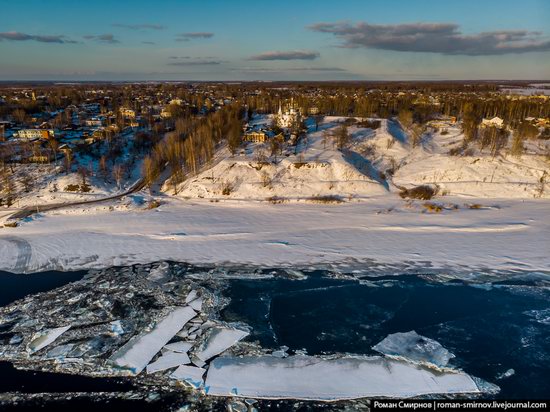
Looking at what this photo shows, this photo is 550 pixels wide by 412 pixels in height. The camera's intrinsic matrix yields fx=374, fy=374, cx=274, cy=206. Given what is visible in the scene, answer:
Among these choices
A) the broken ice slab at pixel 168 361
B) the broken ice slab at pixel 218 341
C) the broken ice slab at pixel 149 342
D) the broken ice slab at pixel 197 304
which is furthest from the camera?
the broken ice slab at pixel 197 304

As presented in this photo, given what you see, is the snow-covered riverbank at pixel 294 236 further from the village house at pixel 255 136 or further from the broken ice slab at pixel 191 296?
the village house at pixel 255 136

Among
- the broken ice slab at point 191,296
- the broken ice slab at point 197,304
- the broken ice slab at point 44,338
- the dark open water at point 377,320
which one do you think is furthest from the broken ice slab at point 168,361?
the broken ice slab at point 44,338

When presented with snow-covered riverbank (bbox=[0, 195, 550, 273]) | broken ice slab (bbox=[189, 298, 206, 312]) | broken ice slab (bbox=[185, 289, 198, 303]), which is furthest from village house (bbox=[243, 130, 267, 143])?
broken ice slab (bbox=[189, 298, 206, 312])

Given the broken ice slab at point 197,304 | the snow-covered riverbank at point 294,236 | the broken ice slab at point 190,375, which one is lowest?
the broken ice slab at point 190,375

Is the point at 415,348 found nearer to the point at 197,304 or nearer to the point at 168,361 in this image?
the point at 168,361

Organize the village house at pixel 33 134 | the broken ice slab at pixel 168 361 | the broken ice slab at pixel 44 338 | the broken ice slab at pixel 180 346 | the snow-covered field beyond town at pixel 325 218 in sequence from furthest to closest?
1. the village house at pixel 33 134
2. the snow-covered field beyond town at pixel 325 218
3. the broken ice slab at pixel 44 338
4. the broken ice slab at pixel 180 346
5. the broken ice slab at pixel 168 361

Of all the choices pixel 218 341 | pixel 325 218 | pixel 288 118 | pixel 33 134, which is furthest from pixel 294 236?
pixel 33 134

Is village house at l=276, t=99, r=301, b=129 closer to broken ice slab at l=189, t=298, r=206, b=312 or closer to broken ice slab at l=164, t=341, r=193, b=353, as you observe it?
broken ice slab at l=189, t=298, r=206, b=312
